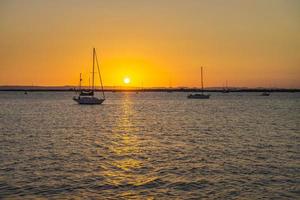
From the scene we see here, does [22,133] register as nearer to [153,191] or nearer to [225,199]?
[153,191]

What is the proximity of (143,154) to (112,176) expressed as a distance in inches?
275

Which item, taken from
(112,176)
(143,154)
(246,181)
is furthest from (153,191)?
(143,154)

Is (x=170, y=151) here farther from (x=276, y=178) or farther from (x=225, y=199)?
(x=225, y=199)

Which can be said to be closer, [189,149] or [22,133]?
[189,149]

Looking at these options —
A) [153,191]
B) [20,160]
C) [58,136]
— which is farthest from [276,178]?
[58,136]

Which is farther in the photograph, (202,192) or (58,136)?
(58,136)

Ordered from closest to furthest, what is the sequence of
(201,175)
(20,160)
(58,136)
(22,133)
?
1. (201,175)
2. (20,160)
3. (58,136)
4. (22,133)

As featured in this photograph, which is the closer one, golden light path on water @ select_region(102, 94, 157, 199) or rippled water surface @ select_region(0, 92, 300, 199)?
rippled water surface @ select_region(0, 92, 300, 199)

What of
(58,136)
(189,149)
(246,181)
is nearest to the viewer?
(246,181)

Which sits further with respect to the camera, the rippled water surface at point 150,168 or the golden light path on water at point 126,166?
the golden light path on water at point 126,166

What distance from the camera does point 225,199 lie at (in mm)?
15633

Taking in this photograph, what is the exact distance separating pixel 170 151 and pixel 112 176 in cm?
863

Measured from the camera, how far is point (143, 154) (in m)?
26.3

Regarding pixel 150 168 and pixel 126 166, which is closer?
pixel 150 168
